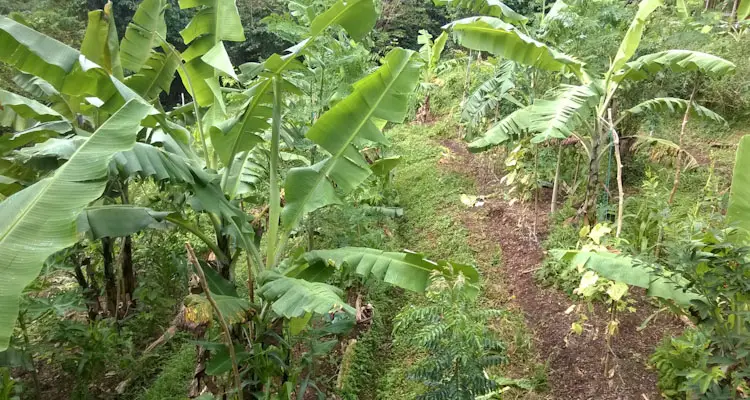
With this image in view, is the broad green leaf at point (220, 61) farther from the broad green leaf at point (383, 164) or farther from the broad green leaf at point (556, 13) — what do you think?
the broad green leaf at point (556, 13)

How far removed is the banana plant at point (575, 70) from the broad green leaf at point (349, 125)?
1238 mm

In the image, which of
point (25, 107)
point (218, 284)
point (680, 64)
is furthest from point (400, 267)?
point (680, 64)

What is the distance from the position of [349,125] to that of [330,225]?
1490 millimetres

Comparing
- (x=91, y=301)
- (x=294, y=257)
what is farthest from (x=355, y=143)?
(x=91, y=301)

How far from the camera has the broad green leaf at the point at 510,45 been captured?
421 cm

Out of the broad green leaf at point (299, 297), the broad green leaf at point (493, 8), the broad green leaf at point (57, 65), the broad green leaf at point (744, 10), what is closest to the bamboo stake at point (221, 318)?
the broad green leaf at point (299, 297)

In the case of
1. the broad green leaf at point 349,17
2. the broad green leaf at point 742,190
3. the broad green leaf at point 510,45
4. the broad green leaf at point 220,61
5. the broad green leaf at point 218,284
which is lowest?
the broad green leaf at point 218,284

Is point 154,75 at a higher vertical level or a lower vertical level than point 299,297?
higher

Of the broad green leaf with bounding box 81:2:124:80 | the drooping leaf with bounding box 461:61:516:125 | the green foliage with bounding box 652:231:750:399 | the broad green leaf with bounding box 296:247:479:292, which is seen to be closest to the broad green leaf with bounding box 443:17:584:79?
the drooping leaf with bounding box 461:61:516:125

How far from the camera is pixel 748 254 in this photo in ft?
7.21

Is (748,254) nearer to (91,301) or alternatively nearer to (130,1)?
(91,301)

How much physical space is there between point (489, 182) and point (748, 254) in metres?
4.85

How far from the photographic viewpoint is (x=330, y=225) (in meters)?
4.23

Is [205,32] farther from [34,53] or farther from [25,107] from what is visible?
[25,107]
